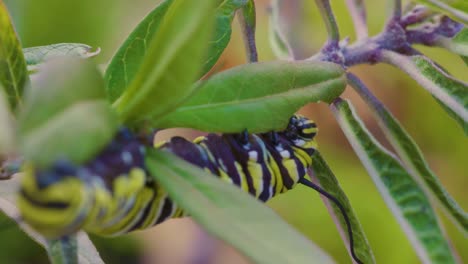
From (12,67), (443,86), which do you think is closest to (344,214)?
(443,86)

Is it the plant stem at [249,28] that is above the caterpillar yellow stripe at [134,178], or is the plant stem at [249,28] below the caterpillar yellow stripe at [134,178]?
above

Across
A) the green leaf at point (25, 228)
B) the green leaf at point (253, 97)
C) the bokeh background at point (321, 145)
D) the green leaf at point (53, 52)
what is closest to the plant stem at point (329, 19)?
the green leaf at point (253, 97)

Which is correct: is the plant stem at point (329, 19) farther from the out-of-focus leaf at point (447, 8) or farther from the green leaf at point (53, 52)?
the green leaf at point (53, 52)

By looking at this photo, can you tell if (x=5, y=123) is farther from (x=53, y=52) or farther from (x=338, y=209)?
(x=338, y=209)

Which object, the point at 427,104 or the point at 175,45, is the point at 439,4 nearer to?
the point at 175,45

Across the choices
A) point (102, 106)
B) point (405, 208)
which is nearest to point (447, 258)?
point (405, 208)

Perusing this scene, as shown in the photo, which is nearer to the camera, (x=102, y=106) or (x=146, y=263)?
(x=102, y=106)
